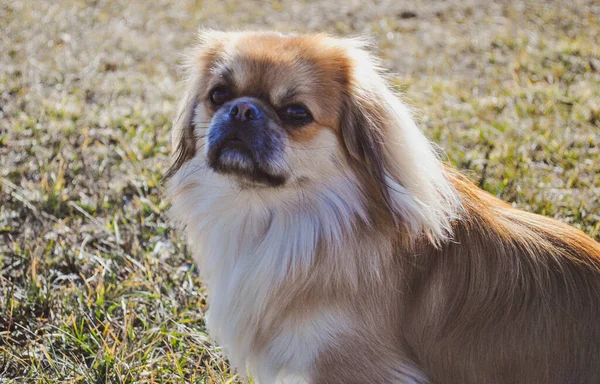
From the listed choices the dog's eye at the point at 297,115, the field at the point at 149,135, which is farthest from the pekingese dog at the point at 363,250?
the field at the point at 149,135

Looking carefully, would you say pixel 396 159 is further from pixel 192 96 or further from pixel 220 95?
pixel 192 96

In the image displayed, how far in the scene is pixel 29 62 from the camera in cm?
567

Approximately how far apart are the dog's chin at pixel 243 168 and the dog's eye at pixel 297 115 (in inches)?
7.4

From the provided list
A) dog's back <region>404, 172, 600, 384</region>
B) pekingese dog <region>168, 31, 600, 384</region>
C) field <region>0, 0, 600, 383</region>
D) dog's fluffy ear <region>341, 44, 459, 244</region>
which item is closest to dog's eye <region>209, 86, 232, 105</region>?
pekingese dog <region>168, 31, 600, 384</region>

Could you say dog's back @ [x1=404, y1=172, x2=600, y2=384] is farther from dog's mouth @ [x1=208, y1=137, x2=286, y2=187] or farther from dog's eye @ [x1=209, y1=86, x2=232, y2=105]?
dog's eye @ [x1=209, y1=86, x2=232, y2=105]

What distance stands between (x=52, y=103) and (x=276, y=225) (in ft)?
10.1

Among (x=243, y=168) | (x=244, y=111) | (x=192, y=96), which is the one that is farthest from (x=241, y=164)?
(x=192, y=96)

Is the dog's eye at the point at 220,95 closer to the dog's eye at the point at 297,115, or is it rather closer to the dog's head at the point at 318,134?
the dog's head at the point at 318,134

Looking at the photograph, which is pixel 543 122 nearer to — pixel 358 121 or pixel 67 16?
pixel 358 121

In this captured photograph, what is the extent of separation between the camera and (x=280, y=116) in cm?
247

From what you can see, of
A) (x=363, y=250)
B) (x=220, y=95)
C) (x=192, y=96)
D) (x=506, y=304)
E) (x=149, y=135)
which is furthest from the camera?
(x=149, y=135)

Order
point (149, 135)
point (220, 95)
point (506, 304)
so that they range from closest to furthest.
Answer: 1. point (506, 304)
2. point (220, 95)
3. point (149, 135)

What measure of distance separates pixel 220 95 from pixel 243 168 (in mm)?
330

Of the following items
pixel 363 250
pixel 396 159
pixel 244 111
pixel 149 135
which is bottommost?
pixel 149 135
